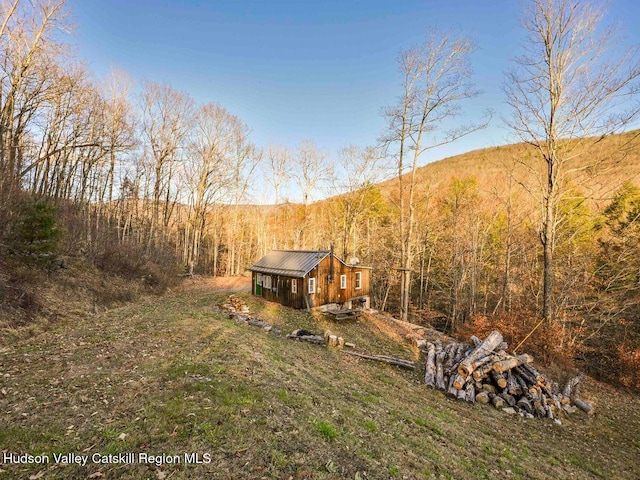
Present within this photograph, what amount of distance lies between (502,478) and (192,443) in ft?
17.2

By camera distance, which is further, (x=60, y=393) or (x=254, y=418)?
(x=60, y=393)

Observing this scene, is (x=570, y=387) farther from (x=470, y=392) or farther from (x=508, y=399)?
(x=470, y=392)

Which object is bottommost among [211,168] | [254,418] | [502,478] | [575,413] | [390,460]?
[575,413]

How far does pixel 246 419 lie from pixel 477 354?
891 centimetres

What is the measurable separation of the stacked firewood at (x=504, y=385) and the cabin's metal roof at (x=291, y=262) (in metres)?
9.46

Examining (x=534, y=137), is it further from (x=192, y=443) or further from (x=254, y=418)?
(x=192, y=443)

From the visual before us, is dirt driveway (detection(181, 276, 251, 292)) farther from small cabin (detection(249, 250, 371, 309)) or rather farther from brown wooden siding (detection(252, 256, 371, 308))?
brown wooden siding (detection(252, 256, 371, 308))

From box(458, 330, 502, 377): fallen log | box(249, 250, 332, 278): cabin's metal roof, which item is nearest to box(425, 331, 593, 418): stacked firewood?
box(458, 330, 502, 377): fallen log

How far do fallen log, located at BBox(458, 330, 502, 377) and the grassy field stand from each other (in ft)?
3.57

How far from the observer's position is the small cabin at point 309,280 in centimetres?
1822

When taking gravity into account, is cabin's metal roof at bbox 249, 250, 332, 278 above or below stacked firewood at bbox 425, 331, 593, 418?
above

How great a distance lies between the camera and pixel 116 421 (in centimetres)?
460

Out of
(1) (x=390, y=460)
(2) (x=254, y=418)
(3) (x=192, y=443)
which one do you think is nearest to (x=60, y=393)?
(3) (x=192, y=443)

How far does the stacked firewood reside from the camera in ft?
29.9
